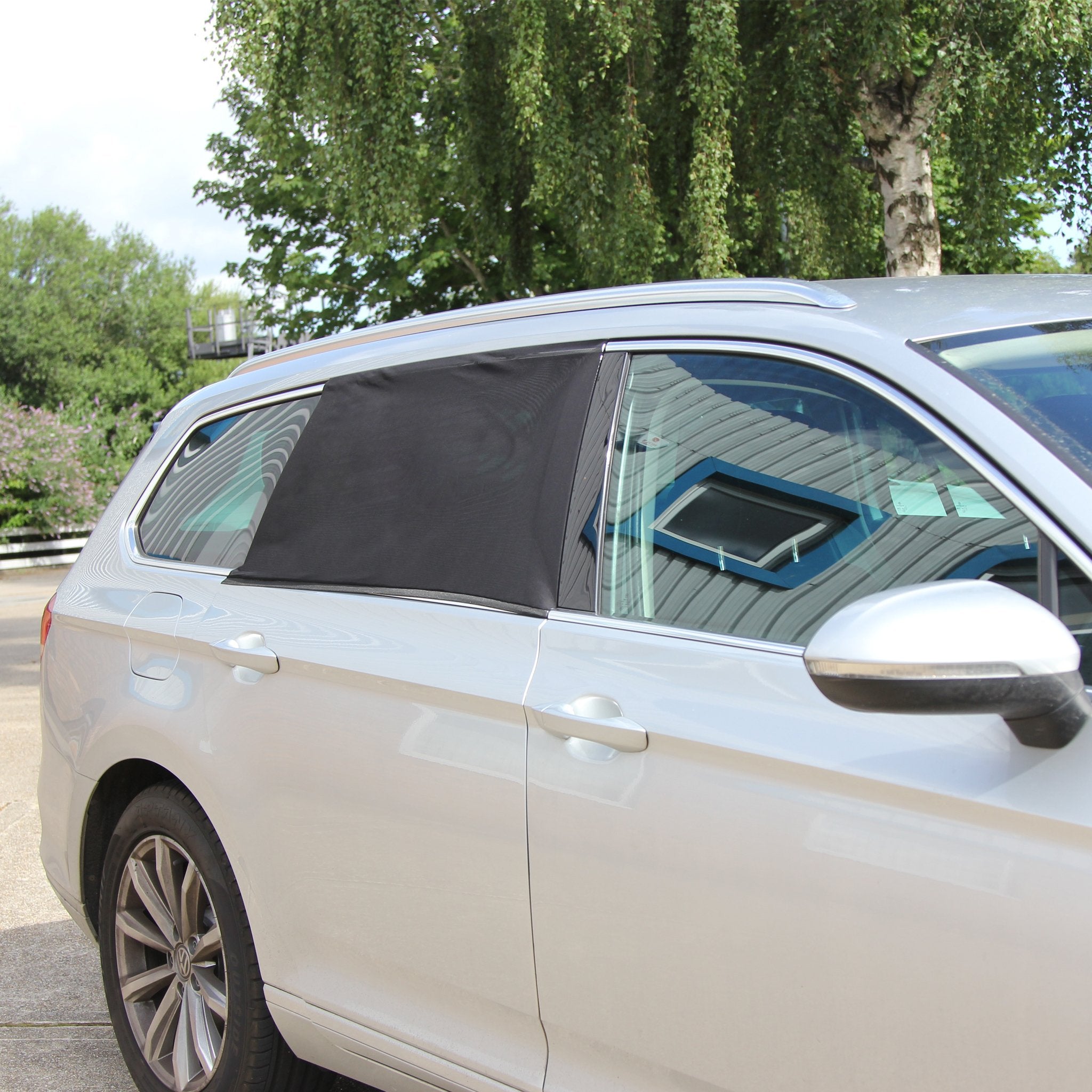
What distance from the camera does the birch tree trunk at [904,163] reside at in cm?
1249

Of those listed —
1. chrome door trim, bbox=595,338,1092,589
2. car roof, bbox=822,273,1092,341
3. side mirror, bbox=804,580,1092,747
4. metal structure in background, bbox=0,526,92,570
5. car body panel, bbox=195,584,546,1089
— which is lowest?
metal structure in background, bbox=0,526,92,570

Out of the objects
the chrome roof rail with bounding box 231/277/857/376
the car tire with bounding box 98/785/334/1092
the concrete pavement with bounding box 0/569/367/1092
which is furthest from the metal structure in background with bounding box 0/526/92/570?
the chrome roof rail with bounding box 231/277/857/376

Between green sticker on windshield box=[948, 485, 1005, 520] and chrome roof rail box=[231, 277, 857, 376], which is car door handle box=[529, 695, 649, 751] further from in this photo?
chrome roof rail box=[231, 277, 857, 376]

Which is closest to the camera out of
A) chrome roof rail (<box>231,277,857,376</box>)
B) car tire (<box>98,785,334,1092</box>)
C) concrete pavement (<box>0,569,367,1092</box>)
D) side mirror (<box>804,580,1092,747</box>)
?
side mirror (<box>804,580,1092,747</box>)

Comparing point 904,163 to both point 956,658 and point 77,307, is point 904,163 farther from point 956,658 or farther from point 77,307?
point 77,307

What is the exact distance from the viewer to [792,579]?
200 centimetres

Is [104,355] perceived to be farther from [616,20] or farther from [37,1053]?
[37,1053]

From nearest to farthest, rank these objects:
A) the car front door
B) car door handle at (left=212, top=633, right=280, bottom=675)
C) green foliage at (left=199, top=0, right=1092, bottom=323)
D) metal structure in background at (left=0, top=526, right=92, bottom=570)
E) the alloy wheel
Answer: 1. the car front door
2. car door handle at (left=212, top=633, right=280, bottom=675)
3. the alloy wheel
4. green foliage at (left=199, top=0, right=1092, bottom=323)
5. metal structure in background at (left=0, top=526, right=92, bottom=570)

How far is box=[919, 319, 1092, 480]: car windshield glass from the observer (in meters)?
1.76

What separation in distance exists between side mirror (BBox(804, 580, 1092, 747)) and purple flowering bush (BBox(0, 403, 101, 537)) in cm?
2957

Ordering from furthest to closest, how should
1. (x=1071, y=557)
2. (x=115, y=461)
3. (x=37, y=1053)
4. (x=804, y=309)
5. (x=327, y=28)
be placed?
(x=115, y=461) → (x=327, y=28) → (x=37, y=1053) → (x=804, y=309) → (x=1071, y=557)

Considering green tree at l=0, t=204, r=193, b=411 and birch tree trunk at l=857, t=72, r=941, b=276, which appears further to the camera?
green tree at l=0, t=204, r=193, b=411

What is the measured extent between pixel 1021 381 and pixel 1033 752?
59cm

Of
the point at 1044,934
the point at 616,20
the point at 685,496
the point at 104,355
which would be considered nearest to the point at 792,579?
the point at 685,496
